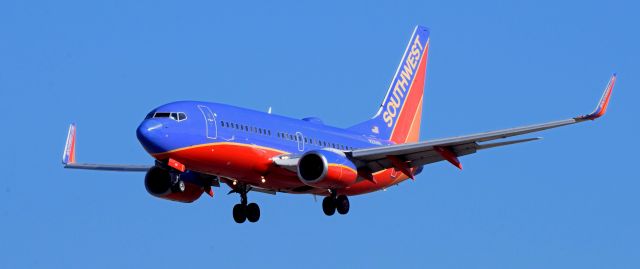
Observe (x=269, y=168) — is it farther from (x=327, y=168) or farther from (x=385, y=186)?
(x=385, y=186)

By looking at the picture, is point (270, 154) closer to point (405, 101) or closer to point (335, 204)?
point (335, 204)

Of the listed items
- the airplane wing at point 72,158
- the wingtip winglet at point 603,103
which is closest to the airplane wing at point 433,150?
the wingtip winglet at point 603,103

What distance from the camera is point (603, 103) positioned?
178 feet

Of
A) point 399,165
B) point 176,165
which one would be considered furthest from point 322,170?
point 176,165

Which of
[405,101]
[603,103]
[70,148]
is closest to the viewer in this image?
[603,103]

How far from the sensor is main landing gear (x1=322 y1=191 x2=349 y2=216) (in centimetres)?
6159

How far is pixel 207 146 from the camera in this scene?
55781mm

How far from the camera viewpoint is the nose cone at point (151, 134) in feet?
178

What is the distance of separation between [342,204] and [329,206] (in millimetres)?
541

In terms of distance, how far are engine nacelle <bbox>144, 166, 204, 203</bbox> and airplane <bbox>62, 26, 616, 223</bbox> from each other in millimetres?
40

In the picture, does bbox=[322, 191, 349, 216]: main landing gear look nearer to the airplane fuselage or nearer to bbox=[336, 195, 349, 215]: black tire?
bbox=[336, 195, 349, 215]: black tire

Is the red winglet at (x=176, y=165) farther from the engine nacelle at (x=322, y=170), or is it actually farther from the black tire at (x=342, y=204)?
the black tire at (x=342, y=204)

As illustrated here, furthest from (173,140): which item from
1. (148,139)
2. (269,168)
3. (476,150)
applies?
(476,150)

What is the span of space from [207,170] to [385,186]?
1136 cm
